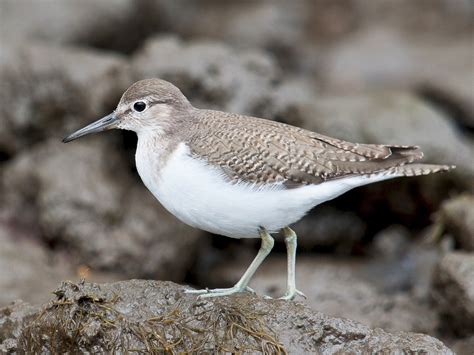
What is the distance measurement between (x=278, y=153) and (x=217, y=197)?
2.39 feet

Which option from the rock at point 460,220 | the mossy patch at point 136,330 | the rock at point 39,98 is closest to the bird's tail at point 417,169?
the mossy patch at point 136,330

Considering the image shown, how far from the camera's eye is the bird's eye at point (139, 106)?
25.7 ft

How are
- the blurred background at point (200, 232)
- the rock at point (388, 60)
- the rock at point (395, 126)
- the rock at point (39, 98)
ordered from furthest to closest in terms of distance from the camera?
the rock at point (388, 60), the rock at point (39, 98), the rock at point (395, 126), the blurred background at point (200, 232)

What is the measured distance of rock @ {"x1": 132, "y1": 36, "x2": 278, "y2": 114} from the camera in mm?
11438

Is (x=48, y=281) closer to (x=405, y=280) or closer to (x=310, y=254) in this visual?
(x=310, y=254)

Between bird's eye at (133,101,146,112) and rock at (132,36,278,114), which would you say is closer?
bird's eye at (133,101,146,112)

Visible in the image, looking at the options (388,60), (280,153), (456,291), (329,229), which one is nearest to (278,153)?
(280,153)

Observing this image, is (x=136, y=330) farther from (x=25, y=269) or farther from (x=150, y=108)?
(x=25, y=269)

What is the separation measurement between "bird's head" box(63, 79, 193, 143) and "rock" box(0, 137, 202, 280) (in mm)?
3612

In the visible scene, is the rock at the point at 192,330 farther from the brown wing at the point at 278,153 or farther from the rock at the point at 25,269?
the rock at the point at 25,269

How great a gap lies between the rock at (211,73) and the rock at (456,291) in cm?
349

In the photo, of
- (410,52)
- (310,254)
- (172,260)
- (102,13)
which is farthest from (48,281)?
(410,52)

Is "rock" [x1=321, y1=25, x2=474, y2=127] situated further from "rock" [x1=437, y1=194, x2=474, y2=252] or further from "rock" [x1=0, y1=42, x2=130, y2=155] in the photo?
"rock" [x1=0, y1=42, x2=130, y2=155]

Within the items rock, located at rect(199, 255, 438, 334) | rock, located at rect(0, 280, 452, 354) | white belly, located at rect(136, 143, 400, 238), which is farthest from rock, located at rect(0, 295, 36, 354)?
rock, located at rect(199, 255, 438, 334)
